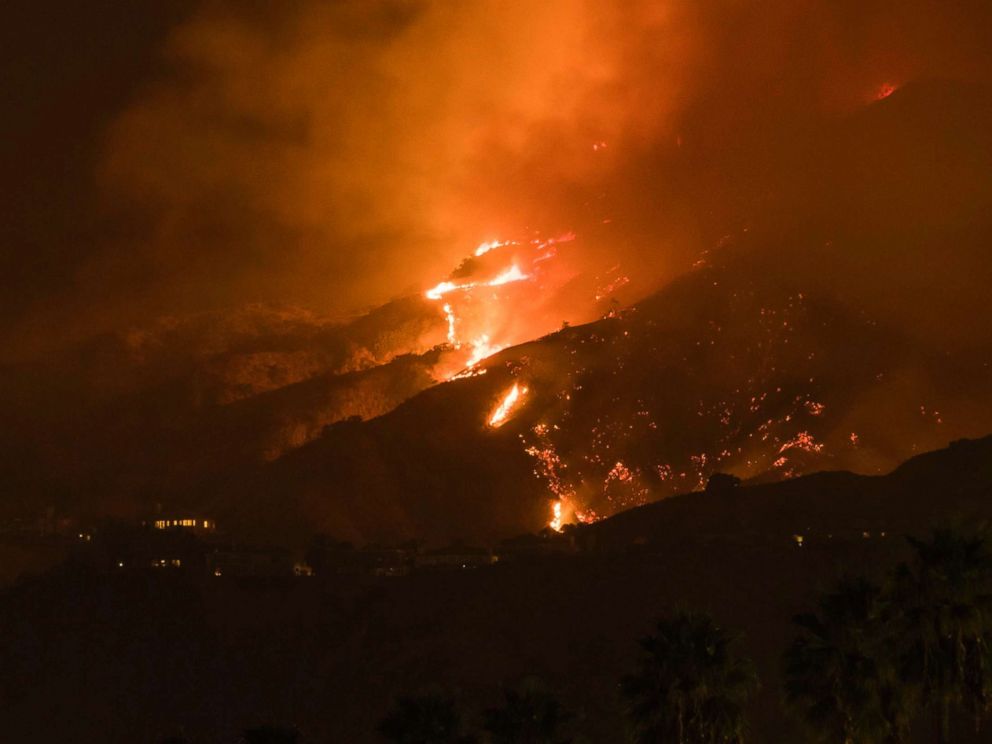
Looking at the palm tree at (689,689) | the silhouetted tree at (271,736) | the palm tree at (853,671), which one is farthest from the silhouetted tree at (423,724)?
the palm tree at (853,671)

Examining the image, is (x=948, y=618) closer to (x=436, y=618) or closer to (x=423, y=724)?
(x=423, y=724)

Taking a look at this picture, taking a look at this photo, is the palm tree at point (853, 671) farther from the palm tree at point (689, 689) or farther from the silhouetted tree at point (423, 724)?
the silhouetted tree at point (423, 724)

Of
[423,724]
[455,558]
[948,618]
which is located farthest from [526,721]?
[455,558]

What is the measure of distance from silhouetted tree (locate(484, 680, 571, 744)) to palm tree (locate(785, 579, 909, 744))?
896 centimetres

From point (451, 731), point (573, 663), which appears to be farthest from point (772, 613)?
point (451, 731)

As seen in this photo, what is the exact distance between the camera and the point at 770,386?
182 metres

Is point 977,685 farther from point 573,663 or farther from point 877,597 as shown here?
point 573,663

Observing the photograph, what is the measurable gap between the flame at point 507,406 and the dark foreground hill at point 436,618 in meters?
45.1

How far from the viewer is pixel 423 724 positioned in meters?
48.7

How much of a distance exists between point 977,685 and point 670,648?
9.04 meters

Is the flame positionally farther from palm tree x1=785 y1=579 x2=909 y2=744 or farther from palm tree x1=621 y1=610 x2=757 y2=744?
palm tree x1=785 y1=579 x2=909 y2=744

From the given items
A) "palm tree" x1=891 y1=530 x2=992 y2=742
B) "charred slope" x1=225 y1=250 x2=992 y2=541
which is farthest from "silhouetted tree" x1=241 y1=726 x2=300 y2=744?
"charred slope" x1=225 y1=250 x2=992 y2=541

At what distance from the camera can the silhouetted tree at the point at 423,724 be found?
4869 cm

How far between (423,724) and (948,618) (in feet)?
57.4
